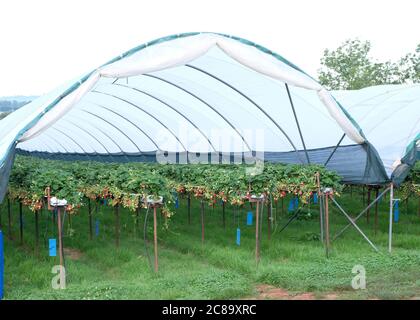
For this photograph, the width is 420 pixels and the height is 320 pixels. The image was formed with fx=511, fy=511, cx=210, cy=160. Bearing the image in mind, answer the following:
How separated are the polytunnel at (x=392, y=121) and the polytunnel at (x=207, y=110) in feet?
1.66

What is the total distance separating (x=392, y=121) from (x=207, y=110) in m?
4.16

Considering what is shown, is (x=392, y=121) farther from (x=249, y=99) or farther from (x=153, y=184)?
(x=153, y=184)

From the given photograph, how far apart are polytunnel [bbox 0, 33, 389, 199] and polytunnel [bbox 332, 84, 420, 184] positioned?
507 mm

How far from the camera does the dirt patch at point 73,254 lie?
791 cm

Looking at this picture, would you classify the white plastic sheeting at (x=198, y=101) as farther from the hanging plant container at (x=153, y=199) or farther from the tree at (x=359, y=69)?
the tree at (x=359, y=69)

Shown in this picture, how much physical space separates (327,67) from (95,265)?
2972cm

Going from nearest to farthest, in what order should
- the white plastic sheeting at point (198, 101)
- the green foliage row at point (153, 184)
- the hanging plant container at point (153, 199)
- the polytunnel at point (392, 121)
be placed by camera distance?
the green foliage row at point (153, 184) < the hanging plant container at point (153, 199) < the white plastic sheeting at point (198, 101) < the polytunnel at point (392, 121)

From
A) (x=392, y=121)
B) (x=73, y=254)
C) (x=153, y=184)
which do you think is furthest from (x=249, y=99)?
(x=73, y=254)

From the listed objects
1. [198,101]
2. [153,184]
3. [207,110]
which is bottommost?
[153,184]

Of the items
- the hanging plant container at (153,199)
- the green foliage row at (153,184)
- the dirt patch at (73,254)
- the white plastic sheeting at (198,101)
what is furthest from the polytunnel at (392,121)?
the dirt patch at (73,254)

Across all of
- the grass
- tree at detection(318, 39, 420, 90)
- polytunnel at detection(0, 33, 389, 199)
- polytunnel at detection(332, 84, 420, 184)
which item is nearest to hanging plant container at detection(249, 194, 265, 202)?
the grass

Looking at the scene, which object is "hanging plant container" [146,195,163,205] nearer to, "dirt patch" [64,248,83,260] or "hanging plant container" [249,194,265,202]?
"hanging plant container" [249,194,265,202]

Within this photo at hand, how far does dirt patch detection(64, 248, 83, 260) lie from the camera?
791cm

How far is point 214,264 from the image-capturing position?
730 centimetres
